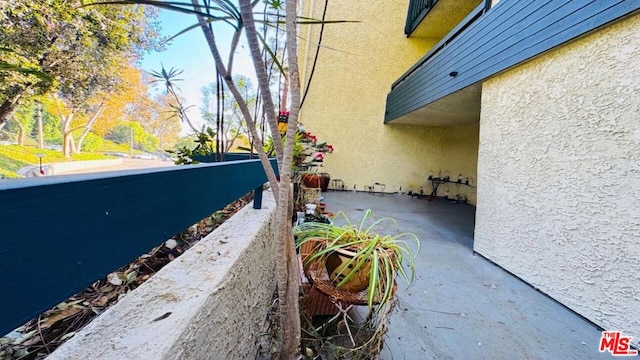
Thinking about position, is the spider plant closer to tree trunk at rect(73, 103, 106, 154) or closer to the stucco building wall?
tree trunk at rect(73, 103, 106, 154)

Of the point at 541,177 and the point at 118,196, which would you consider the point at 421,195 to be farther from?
the point at 118,196

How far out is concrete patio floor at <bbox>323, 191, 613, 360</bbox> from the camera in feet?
4.24

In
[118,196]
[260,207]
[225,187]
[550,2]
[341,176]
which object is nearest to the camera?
[118,196]

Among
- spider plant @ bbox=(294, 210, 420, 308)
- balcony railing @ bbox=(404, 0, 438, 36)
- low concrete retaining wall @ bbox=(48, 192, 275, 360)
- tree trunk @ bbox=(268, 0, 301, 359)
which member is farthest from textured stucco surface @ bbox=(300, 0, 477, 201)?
tree trunk @ bbox=(268, 0, 301, 359)

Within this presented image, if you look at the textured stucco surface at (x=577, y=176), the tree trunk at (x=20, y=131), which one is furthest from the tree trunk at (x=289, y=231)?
the tree trunk at (x=20, y=131)

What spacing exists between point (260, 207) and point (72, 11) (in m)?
5.22

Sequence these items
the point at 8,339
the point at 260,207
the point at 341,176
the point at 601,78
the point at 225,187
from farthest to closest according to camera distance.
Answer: the point at 341,176 → the point at 601,78 → the point at 260,207 → the point at 225,187 → the point at 8,339

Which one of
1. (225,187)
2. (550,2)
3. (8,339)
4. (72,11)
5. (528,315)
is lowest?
(528,315)

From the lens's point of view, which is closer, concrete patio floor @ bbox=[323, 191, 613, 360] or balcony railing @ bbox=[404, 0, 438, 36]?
concrete patio floor @ bbox=[323, 191, 613, 360]

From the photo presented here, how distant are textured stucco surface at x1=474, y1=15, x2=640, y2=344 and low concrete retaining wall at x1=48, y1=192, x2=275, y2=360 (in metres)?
2.01

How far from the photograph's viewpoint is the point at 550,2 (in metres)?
1.85

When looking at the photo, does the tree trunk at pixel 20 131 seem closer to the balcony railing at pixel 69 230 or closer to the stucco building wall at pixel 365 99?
the balcony railing at pixel 69 230

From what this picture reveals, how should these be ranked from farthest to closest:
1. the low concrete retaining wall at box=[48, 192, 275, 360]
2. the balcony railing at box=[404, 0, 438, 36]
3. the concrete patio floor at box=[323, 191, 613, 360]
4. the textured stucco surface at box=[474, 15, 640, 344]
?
1. the balcony railing at box=[404, 0, 438, 36]
2. the textured stucco surface at box=[474, 15, 640, 344]
3. the concrete patio floor at box=[323, 191, 613, 360]
4. the low concrete retaining wall at box=[48, 192, 275, 360]

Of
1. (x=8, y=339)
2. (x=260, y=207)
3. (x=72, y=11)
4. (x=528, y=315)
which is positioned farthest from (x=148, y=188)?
(x=72, y=11)
